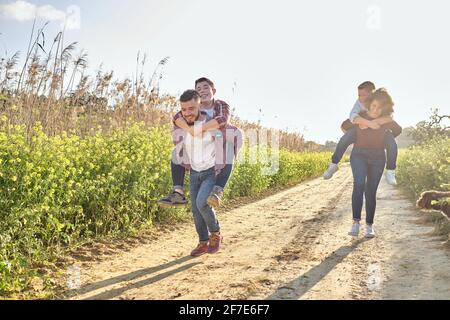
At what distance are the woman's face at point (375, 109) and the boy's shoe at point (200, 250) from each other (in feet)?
9.29

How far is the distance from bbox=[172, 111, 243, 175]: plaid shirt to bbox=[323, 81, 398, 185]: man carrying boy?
63.0 inches

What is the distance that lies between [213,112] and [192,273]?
181cm

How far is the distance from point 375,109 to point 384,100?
0.16 meters

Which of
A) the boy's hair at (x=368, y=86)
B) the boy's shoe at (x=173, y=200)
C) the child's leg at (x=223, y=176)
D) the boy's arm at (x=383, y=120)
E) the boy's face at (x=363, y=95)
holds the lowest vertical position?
the boy's shoe at (x=173, y=200)

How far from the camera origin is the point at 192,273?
464 cm

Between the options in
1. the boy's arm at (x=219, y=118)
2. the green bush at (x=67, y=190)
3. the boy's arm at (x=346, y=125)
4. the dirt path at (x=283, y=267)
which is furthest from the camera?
the boy's arm at (x=346, y=125)

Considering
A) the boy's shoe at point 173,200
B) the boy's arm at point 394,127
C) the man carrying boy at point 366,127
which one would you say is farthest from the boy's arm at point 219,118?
the boy's arm at point 394,127

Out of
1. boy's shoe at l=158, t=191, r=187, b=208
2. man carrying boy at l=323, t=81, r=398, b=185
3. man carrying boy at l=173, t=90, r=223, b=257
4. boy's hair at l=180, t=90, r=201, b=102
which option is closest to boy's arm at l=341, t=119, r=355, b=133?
man carrying boy at l=323, t=81, r=398, b=185

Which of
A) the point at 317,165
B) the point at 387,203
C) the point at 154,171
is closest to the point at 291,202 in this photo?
the point at 387,203

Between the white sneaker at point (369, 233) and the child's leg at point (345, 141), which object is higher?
the child's leg at point (345, 141)

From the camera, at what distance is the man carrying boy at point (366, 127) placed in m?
6.02

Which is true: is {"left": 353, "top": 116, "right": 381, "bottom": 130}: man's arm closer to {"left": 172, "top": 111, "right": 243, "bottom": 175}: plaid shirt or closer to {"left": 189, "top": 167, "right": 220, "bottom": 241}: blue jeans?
{"left": 172, "top": 111, "right": 243, "bottom": 175}: plaid shirt

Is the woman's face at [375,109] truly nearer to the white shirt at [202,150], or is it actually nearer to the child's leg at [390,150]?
the child's leg at [390,150]

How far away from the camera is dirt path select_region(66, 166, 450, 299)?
3.98 m
